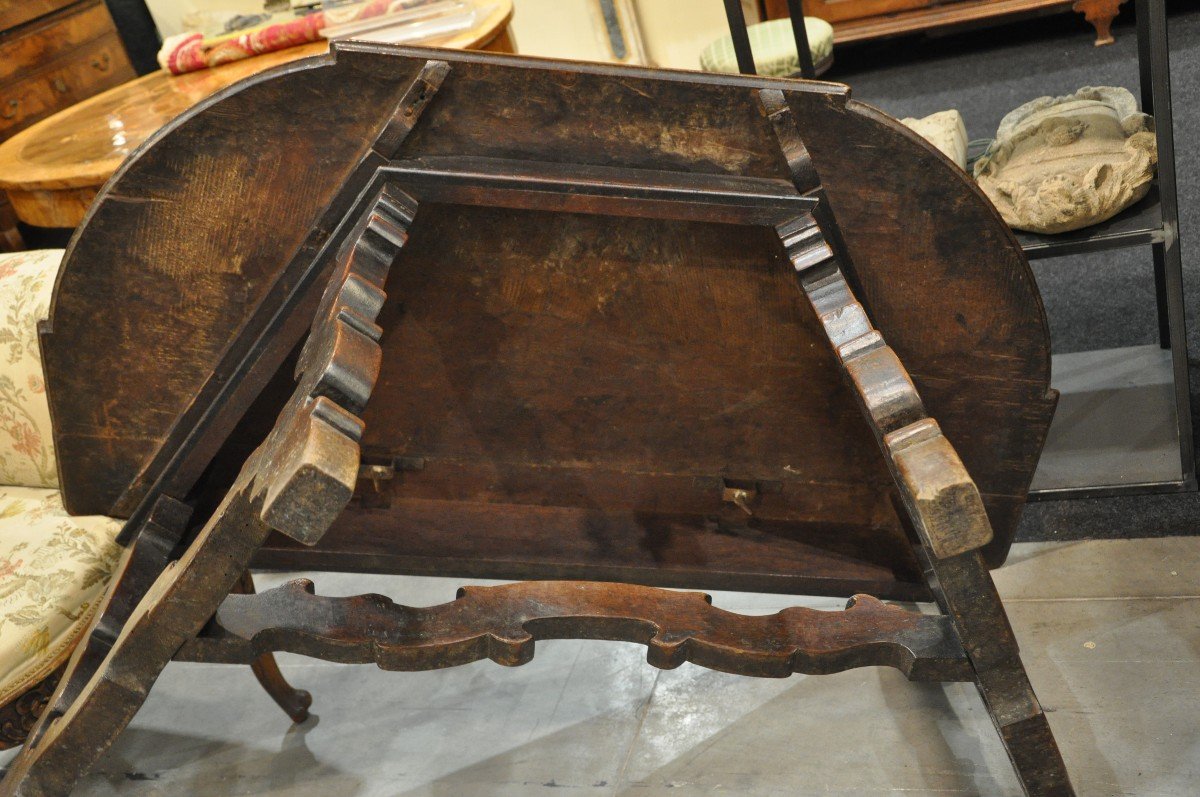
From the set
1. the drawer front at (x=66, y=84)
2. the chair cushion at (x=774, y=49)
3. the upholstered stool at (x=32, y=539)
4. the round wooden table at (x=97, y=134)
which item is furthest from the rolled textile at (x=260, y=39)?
the upholstered stool at (x=32, y=539)

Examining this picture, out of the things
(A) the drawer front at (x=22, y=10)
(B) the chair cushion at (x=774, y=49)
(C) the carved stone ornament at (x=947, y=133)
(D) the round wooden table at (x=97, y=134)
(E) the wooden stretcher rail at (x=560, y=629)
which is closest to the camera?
(E) the wooden stretcher rail at (x=560, y=629)

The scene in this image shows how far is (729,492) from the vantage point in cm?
171

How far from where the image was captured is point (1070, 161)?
2.19 m

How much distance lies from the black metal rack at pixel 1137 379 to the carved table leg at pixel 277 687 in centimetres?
144

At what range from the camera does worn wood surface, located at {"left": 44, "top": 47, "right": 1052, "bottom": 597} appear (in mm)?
1388

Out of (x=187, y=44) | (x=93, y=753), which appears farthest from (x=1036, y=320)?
(x=187, y=44)

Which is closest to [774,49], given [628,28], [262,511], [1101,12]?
[1101,12]

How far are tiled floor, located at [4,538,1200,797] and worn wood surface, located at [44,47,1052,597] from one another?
0.96ft

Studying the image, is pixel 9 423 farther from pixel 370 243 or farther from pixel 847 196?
pixel 847 196

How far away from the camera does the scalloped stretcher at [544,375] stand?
134 centimetres

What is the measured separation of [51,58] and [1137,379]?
13.7 ft

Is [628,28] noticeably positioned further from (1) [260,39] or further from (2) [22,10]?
(2) [22,10]

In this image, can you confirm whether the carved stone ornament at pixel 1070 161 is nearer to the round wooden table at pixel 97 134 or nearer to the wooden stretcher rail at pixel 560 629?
the wooden stretcher rail at pixel 560 629

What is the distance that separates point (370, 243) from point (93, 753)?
76 cm
